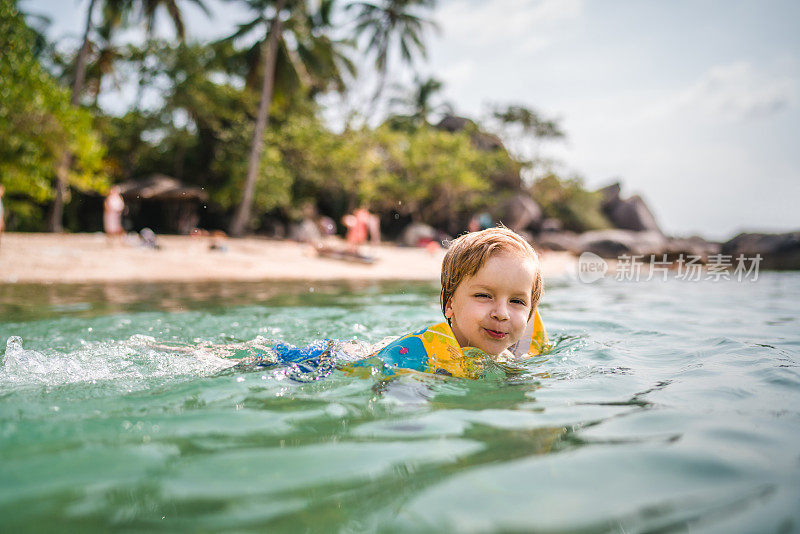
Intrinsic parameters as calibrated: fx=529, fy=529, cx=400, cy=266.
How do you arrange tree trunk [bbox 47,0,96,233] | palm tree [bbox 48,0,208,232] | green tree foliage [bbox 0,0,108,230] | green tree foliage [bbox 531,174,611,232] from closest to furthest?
1. green tree foliage [bbox 0,0,108,230]
2. tree trunk [bbox 47,0,96,233]
3. palm tree [bbox 48,0,208,232]
4. green tree foliage [bbox 531,174,611,232]

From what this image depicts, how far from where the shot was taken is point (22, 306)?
219 inches

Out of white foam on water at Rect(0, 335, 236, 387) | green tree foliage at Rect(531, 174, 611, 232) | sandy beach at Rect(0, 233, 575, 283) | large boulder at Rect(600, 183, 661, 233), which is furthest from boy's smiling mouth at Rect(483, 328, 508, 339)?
large boulder at Rect(600, 183, 661, 233)

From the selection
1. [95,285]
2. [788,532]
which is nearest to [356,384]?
[788,532]

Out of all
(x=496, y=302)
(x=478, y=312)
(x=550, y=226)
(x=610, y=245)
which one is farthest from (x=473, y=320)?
(x=550, y=226)

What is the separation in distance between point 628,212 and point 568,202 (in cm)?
537

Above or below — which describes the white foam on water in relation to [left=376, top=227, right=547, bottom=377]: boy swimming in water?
below

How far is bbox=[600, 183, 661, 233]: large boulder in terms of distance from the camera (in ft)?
111

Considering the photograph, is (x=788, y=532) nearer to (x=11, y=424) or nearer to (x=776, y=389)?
(x=776, y=389)

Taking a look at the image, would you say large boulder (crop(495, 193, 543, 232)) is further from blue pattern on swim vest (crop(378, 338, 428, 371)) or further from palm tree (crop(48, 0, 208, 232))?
blue pattern on swim vest (crop(378, 338, 428, 371))

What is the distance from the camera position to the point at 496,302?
2.77 m

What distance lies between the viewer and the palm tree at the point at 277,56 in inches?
723

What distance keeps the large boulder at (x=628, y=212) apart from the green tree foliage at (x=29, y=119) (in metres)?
30.1

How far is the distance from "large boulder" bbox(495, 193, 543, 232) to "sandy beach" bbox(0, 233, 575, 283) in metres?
11.9

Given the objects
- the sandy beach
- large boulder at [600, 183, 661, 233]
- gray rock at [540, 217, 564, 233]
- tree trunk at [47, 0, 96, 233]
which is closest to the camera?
the sandy beach
